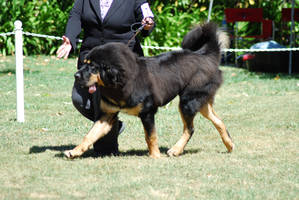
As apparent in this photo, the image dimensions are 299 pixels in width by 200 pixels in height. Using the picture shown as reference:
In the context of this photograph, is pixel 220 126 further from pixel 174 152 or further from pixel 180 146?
pixel 174 152

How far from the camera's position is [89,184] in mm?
4414

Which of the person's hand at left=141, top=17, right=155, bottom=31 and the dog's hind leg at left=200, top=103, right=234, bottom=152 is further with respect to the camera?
the dog's hind leg at left=200, top=103, right=234, bottom=152

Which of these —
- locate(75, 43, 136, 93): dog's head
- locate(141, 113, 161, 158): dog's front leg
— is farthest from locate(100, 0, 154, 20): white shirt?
locate(141, 113, 161, 158): dog's front leg

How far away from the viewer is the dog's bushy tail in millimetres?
5797

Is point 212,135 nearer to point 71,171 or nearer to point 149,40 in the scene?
point 71,171

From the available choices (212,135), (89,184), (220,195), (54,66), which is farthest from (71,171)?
(54,66)

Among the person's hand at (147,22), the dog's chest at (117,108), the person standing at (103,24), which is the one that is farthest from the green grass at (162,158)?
the person's hand at (147,22)

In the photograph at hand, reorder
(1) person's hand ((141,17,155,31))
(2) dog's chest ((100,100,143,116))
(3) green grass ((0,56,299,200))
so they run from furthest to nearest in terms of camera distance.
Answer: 1. (1) person's hand ((141,17,155,31))
2. (2) dog's chest ((100,100,143,116))
3. (3) green grass ((0,56,299,200))

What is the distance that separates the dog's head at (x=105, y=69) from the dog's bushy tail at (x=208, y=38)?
128cm

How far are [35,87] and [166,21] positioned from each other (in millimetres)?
6158

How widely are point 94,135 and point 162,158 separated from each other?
2.74ft

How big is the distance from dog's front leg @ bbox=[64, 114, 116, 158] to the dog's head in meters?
0.50

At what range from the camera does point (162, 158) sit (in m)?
5.50

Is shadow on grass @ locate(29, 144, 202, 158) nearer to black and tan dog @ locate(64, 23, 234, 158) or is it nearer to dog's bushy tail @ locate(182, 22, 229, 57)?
black and tan dog @ locate(64, 23, 234, 158)
